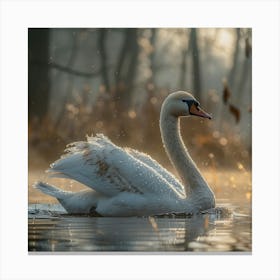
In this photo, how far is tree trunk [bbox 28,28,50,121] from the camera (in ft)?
81.2

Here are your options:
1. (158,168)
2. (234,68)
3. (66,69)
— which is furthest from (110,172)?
(234,68)

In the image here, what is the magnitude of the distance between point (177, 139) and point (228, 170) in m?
0.69

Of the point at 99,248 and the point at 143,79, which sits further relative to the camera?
the point at 143,79

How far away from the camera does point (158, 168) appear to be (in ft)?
82.6

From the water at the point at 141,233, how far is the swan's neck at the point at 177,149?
0.58m

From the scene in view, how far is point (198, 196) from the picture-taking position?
24.8 m

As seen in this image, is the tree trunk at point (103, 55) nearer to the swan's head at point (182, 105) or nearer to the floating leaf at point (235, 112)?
the swan's head at point (182, 105)

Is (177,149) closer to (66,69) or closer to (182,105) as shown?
(182,105)

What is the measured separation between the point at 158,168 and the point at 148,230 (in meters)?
1.29

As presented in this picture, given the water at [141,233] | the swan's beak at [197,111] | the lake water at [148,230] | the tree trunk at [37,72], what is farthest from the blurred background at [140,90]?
the water at [141,233]

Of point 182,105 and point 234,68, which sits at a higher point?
point 234,68

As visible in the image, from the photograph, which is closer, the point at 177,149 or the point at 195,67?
the point at 195,67
